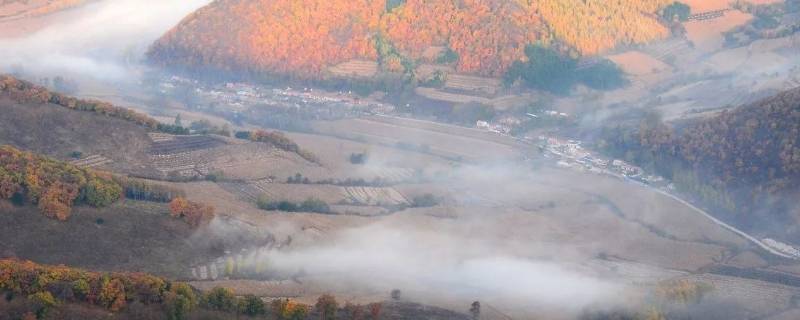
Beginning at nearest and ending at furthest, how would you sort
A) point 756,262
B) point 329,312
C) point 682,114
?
point 329,312, point 756,262, point 682,114

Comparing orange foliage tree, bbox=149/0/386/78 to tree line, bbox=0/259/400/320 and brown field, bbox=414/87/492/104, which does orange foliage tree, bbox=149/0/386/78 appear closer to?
brown field, bbox=414/87/492/104

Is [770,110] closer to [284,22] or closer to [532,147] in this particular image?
[532,147]

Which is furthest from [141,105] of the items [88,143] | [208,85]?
[88,143]

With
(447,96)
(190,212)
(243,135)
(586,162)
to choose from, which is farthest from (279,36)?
(190,212)

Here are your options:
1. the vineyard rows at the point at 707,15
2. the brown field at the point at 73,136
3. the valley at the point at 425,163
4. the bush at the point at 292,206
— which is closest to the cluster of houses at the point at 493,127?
the valley at the point at 425,163

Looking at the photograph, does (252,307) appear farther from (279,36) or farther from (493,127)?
(279,36)

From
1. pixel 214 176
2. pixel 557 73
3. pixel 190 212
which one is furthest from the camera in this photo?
pixel 557 73
